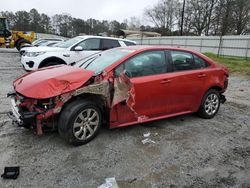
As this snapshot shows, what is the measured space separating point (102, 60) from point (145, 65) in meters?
0.82

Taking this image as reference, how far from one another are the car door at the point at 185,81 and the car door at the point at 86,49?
15.2ft

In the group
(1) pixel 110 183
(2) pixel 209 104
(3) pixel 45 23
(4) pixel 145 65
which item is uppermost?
(3) pixel 45 23

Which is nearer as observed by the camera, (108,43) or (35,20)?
(108,43)

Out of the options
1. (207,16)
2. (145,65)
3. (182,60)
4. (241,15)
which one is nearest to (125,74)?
(145,65)

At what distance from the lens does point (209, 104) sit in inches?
199

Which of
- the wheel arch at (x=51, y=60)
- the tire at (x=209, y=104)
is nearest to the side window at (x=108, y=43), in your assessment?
the wheel arch at (x=51, y=60)

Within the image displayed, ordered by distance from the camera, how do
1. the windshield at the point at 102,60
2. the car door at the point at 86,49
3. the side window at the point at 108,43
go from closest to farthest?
1. the windshield at the point at 102,60
2. the car door at the point at 86,49
3. the side window at the point at 108,43

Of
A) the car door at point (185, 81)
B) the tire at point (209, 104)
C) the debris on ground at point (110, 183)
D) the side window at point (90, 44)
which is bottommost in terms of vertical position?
the debris on ground at point (110, 183)

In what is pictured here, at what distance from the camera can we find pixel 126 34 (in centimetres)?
4672

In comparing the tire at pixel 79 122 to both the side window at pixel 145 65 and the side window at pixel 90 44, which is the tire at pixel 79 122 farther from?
the side window at pixel 90 44

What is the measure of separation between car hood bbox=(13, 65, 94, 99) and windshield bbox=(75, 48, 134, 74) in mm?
323

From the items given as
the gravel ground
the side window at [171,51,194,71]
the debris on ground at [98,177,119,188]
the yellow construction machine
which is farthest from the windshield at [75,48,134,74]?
the yellow construction machine

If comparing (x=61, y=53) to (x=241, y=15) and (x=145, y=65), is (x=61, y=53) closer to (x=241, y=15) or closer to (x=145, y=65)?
(x=145, y=65)

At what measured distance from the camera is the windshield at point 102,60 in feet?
13.2
